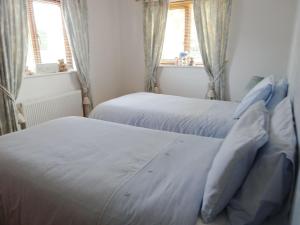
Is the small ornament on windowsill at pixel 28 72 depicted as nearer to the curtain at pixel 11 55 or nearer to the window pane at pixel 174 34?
the curtain at pixel 11 55

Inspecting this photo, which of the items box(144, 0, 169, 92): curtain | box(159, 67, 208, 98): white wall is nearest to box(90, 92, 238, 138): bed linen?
box(159, 67, 208, 98): white wall

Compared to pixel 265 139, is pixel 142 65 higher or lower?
higher

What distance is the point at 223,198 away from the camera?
98 centimetres

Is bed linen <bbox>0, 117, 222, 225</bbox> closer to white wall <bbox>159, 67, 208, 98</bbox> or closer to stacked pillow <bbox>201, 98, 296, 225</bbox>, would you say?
stacked pillow <bbox>201, 98, 296, 225</bbox>

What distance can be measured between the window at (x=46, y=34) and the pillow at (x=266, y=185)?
301 cm

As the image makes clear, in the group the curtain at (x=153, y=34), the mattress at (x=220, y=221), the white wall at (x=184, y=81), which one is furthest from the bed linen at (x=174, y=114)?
the mattress at (x=220, y=221)

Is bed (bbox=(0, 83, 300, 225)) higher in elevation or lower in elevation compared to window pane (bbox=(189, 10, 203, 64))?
lower

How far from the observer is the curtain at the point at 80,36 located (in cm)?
318

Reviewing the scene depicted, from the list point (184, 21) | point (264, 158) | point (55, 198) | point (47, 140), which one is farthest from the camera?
point (184, 21)

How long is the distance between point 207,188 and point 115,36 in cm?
364

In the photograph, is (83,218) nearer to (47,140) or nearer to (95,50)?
(47,140)

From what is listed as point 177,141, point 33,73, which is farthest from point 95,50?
point 177,141

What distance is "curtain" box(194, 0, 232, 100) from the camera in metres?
3.21

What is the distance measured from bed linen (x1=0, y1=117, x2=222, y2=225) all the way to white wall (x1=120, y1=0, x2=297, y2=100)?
2041 millimetres
